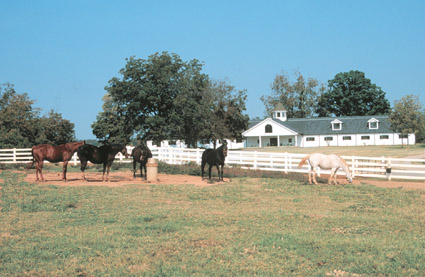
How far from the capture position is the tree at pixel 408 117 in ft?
220

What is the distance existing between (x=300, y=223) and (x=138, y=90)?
39029 mm

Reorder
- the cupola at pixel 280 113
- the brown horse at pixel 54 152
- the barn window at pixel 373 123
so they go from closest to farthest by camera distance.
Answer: the brown horse at pixel 54 152, the barn window at pixel 373 123, the cupola at pixel 280 113

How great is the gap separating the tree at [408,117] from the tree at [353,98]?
3242 cm

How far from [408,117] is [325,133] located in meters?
17.0

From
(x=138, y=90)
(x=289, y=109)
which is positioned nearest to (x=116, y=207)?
(x=138, y=90)

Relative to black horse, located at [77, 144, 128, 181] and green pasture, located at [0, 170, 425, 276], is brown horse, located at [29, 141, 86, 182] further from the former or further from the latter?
green pasture, located at [0, 170, 425, 276]

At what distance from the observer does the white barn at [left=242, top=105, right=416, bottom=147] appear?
262ft

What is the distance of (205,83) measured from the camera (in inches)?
2094

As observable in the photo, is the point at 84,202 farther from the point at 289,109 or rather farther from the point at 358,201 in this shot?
the point at 289,109

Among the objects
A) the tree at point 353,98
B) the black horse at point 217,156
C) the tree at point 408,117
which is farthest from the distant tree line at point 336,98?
the black horse at point 217,156

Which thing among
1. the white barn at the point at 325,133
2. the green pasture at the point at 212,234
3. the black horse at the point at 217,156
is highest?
the white barn at the point at 325,133

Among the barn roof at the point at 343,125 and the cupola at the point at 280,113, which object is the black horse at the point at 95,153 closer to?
the barn roof at the point at 343,125

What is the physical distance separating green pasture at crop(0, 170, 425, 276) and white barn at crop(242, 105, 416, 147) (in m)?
65.7

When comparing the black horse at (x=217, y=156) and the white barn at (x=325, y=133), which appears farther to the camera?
the white barn at (x=325, y=133)
